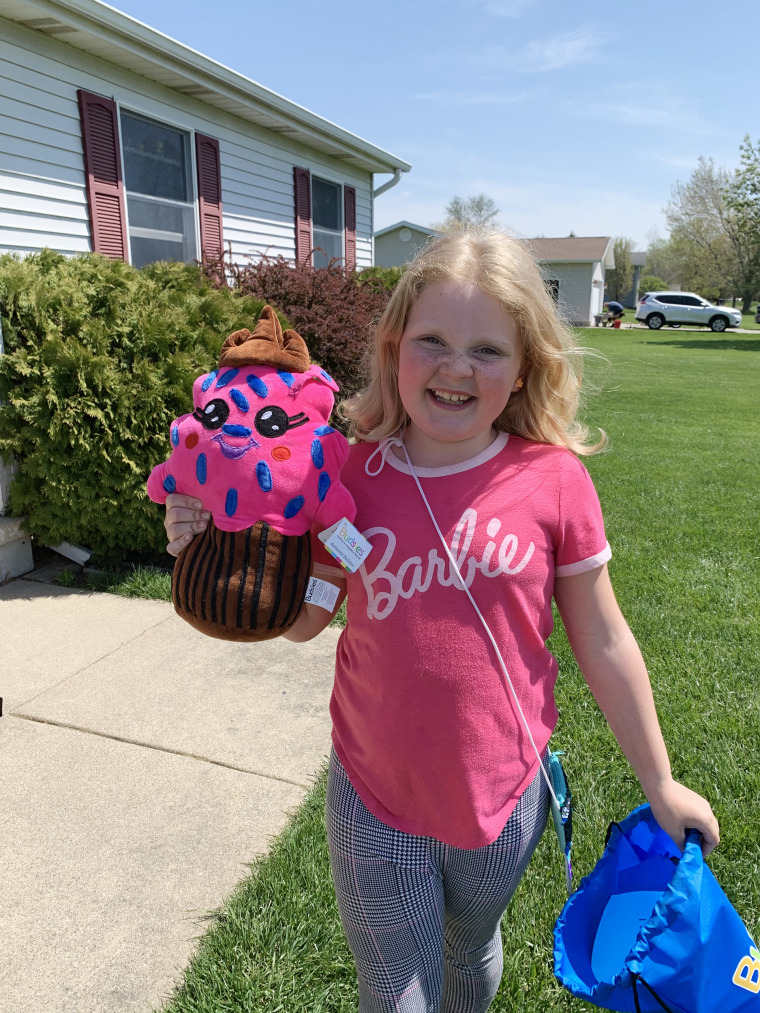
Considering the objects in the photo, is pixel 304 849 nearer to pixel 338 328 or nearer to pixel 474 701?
pixel 474 701

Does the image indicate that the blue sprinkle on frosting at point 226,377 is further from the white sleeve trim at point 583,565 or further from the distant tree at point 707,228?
the distant tree at point 707,228

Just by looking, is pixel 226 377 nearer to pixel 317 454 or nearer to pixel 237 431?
pixel 237 431

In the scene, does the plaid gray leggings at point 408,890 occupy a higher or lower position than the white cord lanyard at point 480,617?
lower

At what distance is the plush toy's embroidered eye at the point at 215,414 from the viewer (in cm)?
144

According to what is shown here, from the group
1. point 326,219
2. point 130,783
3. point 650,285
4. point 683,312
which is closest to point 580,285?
point 683,312

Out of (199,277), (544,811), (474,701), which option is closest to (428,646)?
(474,701)

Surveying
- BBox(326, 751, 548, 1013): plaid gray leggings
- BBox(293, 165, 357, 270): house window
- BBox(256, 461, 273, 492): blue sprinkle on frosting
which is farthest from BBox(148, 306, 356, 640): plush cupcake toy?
BBox(293, 165, 357, 270): house window

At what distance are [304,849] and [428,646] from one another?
1347 mm

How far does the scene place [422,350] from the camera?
4.48 ft

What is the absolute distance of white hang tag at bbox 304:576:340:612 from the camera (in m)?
1.41

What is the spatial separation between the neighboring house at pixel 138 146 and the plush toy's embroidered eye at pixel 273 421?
6.09 meters

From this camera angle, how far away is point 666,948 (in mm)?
1158

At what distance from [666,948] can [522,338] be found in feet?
3.38

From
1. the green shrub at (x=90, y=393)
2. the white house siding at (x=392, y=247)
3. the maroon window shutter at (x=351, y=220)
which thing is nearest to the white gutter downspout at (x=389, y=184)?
the maroon window shutter at (x=351, y=220)
